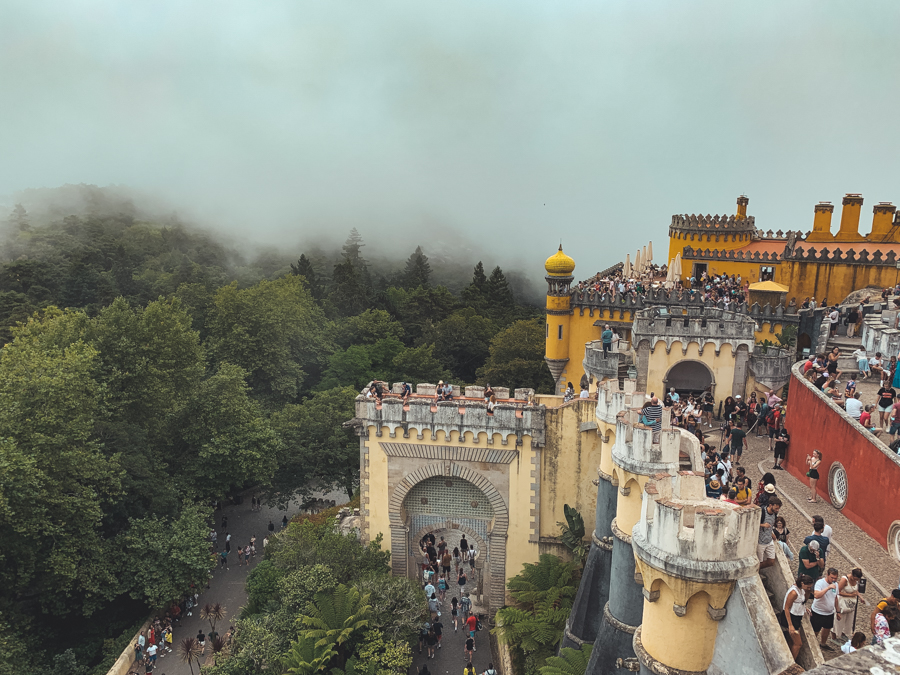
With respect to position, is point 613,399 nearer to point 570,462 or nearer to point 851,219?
point 570,462

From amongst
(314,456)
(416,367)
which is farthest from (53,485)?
(416,367)

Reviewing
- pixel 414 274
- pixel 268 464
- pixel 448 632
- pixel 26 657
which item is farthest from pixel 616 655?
pixel 414 274

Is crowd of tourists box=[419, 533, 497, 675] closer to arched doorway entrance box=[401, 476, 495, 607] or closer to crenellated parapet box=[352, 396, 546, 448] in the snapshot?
arched doorway entrance box=[401, 476, 495, 607]

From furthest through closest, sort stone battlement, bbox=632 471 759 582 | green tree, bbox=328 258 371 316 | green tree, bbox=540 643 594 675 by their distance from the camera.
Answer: green tree, bbox=328 258 371 316, green tree, bbox=540 643 594 675, stone battlement, bbox=632 471 759 582

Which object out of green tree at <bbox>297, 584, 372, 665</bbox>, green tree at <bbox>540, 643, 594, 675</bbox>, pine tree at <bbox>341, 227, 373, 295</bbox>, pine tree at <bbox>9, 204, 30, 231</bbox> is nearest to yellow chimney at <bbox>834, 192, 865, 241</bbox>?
green tree at <bbox>540, 643, 594, 675</bbox>

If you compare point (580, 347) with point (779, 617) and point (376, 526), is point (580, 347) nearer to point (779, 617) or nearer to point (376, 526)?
point (376, 526)

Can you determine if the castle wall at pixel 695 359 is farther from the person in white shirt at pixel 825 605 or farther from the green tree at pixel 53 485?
the green tree at pixel 53 485
